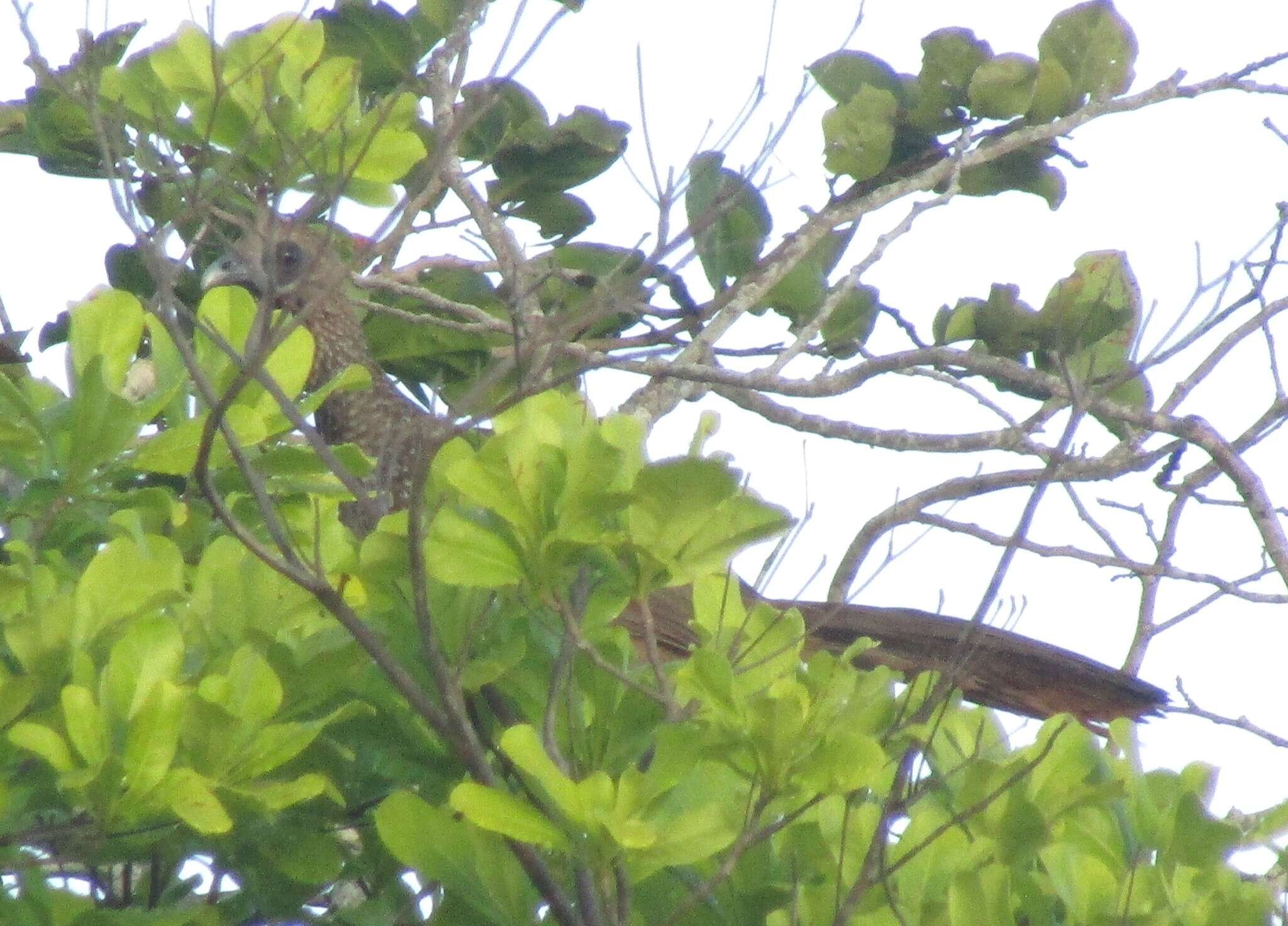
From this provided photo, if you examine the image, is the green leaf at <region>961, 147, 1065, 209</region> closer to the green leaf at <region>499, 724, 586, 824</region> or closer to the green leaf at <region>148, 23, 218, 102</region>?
the green leaf at <region>148, 23, 218, 102</region>

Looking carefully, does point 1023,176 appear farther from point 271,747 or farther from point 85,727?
point 85,727

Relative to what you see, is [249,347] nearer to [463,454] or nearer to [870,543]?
[463,454]

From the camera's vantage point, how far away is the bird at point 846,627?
2.45m

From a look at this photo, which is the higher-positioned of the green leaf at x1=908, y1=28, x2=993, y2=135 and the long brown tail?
the green leaf at x1=908, y1=28, x2=993, y2=135

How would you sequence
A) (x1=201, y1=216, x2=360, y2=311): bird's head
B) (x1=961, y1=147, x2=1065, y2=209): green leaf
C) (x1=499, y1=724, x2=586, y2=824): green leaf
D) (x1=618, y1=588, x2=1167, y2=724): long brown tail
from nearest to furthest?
(x1=499, y1=724, x2=586, y2=824): green leaf → (x1=201, y1=216, x2=360, y2=311): bird's head → (x1=618, y1=588, x2=1167, y2=724): long brown tail → (x1=961, y1=147, x2=1065, y2=209): green leaf

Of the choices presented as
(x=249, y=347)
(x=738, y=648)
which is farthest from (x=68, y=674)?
(x=738, y=648)

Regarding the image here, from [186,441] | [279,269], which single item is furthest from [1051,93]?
[186,441]

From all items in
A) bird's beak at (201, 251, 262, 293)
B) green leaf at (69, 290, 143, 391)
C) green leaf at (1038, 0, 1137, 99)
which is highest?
green leaf at (1038, 0, 1137, 99)

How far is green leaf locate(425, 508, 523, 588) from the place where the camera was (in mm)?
1512

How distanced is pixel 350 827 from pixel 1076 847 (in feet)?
2.54

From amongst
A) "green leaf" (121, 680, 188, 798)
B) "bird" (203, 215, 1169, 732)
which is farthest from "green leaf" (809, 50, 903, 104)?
"green leaf" (121, 680, 188, 798)

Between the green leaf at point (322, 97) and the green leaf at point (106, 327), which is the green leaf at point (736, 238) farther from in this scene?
the green leaf at point (106, 327)

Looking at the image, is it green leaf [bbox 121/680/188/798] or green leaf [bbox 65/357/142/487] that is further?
green leaf [bbox 65/357/142/487]

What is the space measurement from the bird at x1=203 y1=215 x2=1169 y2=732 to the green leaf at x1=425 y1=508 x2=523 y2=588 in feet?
1.47
